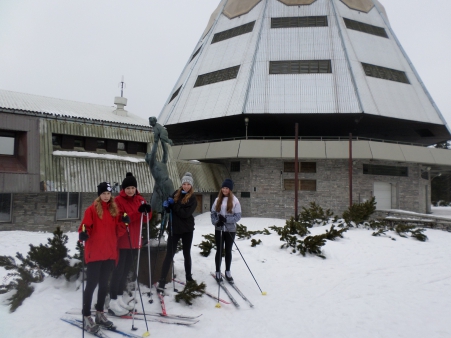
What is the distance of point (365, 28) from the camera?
101 ft

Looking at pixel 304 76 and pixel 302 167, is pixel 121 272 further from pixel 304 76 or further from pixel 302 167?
pixel 304 76

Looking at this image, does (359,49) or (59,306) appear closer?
A: (59,306)

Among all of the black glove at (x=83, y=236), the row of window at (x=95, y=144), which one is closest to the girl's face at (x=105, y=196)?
the black glove at (x=83, y=236)

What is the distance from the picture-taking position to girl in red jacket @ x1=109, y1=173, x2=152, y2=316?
507cm

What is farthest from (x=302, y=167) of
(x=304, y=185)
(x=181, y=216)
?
(x=181, y=216)

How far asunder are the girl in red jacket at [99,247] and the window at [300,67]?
24.2 m

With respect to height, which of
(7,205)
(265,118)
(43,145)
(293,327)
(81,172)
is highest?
(265,118)

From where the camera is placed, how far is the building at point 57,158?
1427 cm

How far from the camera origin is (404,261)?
364 inches

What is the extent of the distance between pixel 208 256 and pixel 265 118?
18.7 metres

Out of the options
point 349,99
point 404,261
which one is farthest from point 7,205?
point 349,99

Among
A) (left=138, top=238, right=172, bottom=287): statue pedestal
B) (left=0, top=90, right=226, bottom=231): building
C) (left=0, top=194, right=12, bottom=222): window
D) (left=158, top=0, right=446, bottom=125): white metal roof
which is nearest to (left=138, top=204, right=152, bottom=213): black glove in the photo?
(left=138, top=238, right=172, bottom=287): statue pedestal

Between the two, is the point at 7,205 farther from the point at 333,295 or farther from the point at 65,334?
the point at 333,295

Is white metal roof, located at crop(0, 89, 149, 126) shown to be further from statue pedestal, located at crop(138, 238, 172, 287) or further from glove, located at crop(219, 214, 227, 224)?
glove, located at crop(219, 214, 227, 224)
